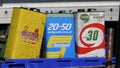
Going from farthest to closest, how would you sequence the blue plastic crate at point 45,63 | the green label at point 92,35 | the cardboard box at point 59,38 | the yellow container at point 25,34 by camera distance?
the cardboard box at point 59,38, the green label at point 92,35, the yellow container at point 25,34, the blue plastic crate at point 45,63

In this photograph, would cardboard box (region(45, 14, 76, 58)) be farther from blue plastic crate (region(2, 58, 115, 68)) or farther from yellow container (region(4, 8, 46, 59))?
blue plastic crate (region(2, 58, 115, 68))

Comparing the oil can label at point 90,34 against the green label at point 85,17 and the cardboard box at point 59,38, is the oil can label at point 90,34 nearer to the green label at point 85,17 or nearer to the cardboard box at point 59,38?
the green label at point 85,17

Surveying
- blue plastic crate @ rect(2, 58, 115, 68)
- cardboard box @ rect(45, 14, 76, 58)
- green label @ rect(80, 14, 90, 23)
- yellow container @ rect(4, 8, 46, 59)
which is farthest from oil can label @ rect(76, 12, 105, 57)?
yellow container @ rect(4, 8, 46, 59)

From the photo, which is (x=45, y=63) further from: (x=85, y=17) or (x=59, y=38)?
(x=85, y=17)

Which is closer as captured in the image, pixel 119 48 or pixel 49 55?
pixel 119 48

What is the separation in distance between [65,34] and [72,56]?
0.31m

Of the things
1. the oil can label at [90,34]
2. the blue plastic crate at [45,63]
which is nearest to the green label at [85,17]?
the oil can label at [90,34]

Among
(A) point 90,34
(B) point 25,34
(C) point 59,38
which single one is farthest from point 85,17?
(B) point 25,34

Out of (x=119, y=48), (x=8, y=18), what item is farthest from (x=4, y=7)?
(x=119, y=48)

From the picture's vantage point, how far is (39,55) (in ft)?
19.0

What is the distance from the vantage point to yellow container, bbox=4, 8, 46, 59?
17.9 feet

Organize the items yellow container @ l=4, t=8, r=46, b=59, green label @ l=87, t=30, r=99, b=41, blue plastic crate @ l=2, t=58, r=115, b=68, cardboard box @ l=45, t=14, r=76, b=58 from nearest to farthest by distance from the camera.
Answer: blue plastic crate @ l=2, t=58, r=115, b=68
yellow container @ l=4, t=8, r=46, b=59
green label @ l=87, t=30, r=99, b=41
cardboard box @ l=45, t=14, r=76, b=58

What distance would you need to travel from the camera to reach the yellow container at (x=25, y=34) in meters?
5.46

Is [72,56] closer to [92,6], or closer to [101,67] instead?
[101,67]
